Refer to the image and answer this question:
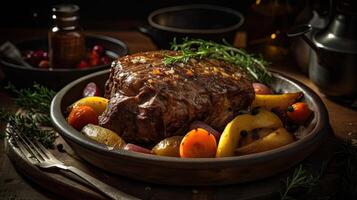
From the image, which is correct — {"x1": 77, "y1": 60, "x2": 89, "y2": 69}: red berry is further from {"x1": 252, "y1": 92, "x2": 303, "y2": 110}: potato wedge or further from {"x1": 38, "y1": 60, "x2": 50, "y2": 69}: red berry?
{"x1": 252, "y1": 92, "x2": 303, "y2": 110}: potato wedge

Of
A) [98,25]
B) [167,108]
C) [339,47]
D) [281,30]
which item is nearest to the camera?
[167,108]

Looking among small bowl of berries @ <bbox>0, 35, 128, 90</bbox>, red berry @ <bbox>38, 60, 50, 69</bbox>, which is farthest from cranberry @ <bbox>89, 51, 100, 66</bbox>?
red berry @ <bbox>38, 60, 50, 69</bbox>

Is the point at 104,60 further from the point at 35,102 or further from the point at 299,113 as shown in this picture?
the point at 299,113

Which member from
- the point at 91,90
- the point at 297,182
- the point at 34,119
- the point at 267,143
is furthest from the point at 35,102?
the point at 297,182

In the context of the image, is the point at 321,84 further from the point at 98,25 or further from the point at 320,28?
the point at 98,25

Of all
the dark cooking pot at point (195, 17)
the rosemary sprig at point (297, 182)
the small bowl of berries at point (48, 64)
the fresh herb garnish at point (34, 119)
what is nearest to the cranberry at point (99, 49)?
the small bowl of berries at point (48, 64)

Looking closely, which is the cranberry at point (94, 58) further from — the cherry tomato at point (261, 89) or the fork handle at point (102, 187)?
the fork handle at point (102, 187)

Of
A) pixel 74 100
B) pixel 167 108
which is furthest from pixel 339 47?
pixel 74 100
